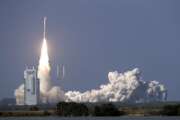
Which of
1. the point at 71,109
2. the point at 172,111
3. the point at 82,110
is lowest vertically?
the point at 172,111

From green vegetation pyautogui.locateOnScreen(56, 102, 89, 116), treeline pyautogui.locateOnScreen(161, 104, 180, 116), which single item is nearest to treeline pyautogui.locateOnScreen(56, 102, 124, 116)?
green vegetation pyautogui.locateOnScreen(56, 102, 89, 116)

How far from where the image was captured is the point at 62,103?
187125 millimetres

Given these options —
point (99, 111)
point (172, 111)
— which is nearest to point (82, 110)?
point (99, 111)

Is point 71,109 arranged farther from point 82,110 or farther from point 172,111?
point 172,111

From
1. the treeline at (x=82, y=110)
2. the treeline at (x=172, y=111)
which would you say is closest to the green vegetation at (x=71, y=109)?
the treeline at (x=82, y=110)

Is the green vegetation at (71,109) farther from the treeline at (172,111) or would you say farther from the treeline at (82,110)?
the treeline at (172,111)

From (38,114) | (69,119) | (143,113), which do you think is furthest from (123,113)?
(69,119)

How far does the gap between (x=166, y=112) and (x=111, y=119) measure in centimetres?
3054

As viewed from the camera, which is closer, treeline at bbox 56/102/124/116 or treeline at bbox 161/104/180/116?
treeline at bbox 161/104/180/116

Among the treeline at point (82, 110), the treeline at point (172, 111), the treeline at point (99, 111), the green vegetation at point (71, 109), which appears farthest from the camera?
the green vegetation at point (71, 109)

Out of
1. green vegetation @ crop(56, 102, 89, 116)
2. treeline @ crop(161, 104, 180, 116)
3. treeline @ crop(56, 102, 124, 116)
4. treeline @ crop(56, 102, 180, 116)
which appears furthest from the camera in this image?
green vegetation @ crop(56, 102, 89, 116)

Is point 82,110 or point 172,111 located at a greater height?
point 82,110

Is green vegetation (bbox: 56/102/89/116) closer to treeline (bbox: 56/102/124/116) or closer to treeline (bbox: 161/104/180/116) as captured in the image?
treeline (bbox: 56/102/124/116)

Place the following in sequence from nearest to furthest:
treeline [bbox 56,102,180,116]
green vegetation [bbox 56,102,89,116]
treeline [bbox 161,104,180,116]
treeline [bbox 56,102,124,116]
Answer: treeline [bbox 161,104,180,116] < treeline [bbox 56,102,180,116] < treeline [bbox 56,102,124,116] < green vegetation [bbox 56,102,89,116]
